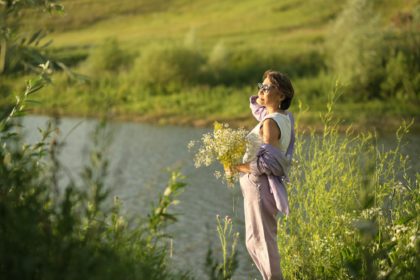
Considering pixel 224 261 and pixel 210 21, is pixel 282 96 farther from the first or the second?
pixel 210 21

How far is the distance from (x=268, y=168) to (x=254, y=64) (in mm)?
43043

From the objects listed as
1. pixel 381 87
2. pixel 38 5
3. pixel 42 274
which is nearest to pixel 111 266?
pixel 42 274

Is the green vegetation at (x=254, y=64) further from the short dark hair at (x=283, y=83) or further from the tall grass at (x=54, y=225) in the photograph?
the tall grass at (x=54, y=225)

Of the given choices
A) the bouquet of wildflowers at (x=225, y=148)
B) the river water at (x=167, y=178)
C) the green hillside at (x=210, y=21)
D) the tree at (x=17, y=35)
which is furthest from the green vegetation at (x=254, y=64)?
the tree at (x=17, y=35)

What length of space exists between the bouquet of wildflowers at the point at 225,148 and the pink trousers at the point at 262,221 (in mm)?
184

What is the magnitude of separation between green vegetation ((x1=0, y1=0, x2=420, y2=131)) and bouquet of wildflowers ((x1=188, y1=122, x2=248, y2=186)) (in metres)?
22.5

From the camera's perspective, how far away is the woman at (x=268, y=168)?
6.61m

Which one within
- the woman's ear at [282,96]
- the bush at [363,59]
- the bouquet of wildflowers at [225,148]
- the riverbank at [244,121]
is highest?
the bush at [363,59]

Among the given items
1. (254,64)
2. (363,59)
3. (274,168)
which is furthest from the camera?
(254,64)

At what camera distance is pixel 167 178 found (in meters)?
21.6

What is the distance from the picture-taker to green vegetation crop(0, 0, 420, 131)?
40.6m

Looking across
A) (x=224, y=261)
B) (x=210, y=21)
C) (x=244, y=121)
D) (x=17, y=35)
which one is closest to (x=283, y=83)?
(x=224, y=261)

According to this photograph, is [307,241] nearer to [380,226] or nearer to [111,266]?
[380,226]

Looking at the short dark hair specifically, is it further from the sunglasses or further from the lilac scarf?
the lilac scarf
